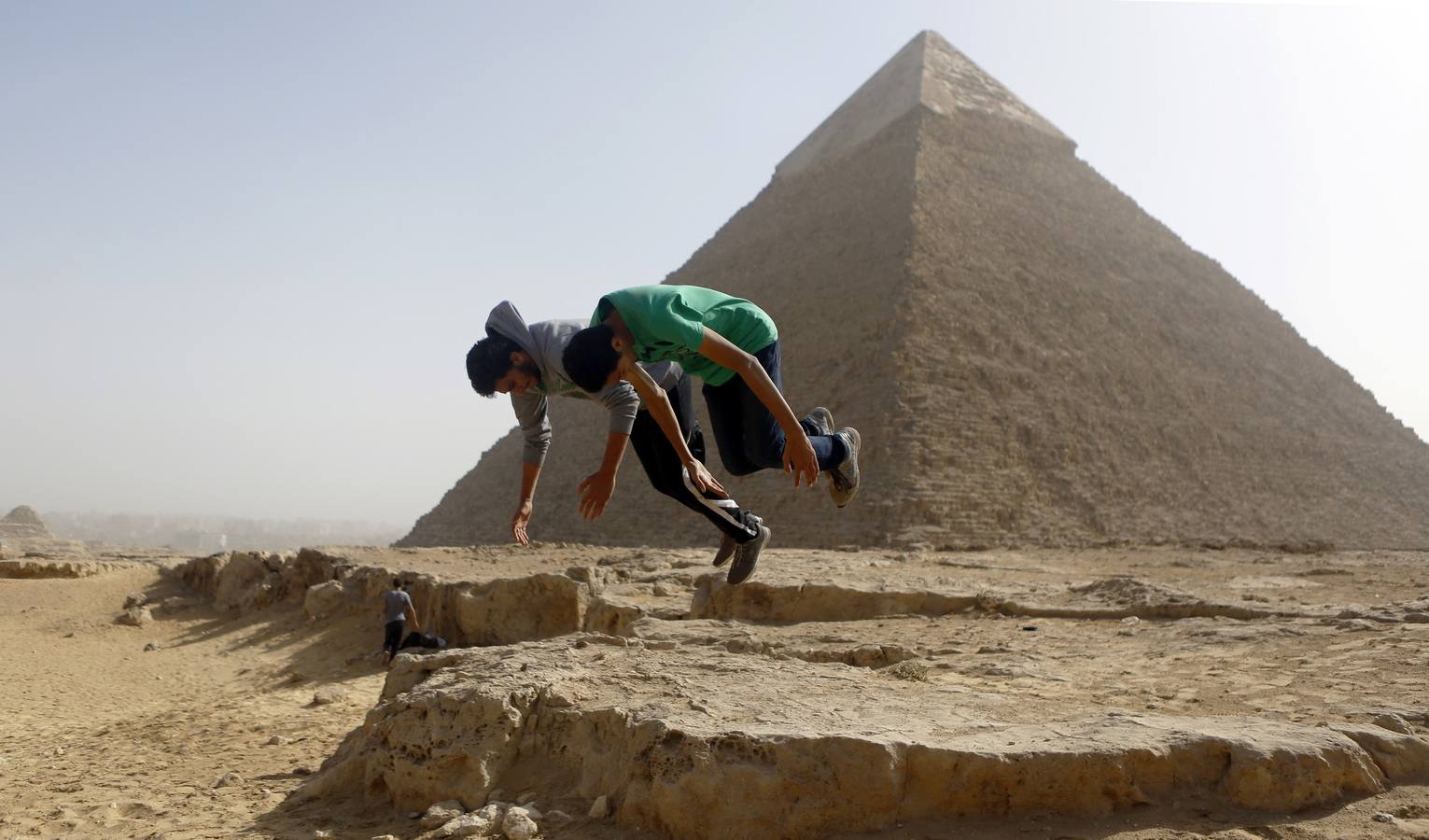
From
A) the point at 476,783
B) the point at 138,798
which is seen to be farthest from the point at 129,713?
the point at 476,783

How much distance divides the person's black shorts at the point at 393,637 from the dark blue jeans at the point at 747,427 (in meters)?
5.05

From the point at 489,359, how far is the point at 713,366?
0.77 meters

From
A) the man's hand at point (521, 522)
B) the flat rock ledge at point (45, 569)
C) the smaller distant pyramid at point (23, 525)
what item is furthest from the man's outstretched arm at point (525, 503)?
the smaller distant pyramid at point (23, 525)

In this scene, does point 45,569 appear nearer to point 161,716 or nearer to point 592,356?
point 161,716

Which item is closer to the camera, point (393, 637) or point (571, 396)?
point (571, 396)

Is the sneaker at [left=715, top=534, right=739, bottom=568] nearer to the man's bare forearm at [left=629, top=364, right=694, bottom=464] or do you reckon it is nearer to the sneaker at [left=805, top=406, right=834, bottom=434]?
the sneaker at [left=805, top=406, right=834, bottom=434]

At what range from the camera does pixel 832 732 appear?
2.29 meters

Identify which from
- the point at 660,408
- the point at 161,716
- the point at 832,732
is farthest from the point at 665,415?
the point at 161,716

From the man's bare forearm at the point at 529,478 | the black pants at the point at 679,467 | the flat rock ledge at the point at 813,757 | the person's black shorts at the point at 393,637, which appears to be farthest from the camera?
the person's black shorts at the point at 393,637

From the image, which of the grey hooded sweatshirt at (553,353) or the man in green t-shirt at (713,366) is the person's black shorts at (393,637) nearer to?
the man in green t-shirt at (713,366)

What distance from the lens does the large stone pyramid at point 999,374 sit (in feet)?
76.0

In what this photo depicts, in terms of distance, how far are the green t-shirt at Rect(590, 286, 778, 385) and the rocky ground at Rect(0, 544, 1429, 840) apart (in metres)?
0.99

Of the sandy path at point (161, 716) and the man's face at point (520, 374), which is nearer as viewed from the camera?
the sandy path at point (161, 716)

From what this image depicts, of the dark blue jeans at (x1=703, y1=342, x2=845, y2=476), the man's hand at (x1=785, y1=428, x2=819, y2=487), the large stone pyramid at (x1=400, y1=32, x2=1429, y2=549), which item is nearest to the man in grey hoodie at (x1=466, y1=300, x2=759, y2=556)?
the dark blue jeans at (x1=703, y1=342, x2=845, y2=476)
